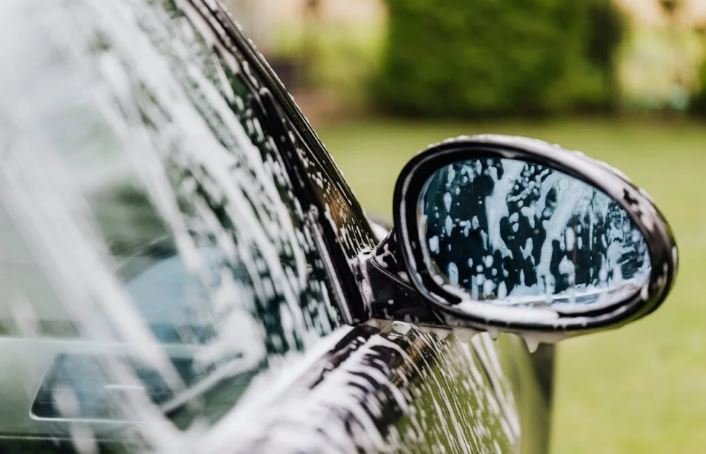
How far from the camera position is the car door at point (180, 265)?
1126 mm

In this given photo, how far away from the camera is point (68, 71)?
48.8 inches

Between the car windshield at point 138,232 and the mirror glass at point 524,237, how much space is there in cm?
18

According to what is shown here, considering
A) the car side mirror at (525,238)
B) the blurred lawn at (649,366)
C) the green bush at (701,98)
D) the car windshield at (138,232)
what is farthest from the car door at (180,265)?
the green bush at (701,98)

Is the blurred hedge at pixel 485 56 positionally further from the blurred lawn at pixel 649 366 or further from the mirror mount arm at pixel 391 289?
the mirror mount arm at pixel 391 289

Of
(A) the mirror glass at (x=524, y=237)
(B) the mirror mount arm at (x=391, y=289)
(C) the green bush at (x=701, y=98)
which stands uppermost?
(A) the mirror glass at (x=524, y=237)

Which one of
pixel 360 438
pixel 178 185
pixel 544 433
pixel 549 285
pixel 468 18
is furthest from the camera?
pixel 468 18

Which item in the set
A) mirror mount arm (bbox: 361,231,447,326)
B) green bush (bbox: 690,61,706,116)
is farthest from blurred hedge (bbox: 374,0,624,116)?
mirror mount arm (bbox: 361,231,447,326)

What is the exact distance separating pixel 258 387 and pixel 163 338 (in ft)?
0.40

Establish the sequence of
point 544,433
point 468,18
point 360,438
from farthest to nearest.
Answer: point 468,18 < point 544,433 < point 360,438

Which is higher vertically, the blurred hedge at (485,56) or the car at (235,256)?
the car at (235,256)

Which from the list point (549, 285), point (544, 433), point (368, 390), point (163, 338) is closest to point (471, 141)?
point (549, 285)

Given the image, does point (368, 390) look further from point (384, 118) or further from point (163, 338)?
point (384, 118)

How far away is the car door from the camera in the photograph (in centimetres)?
113

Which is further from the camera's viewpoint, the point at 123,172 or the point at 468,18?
the point at 468,18
